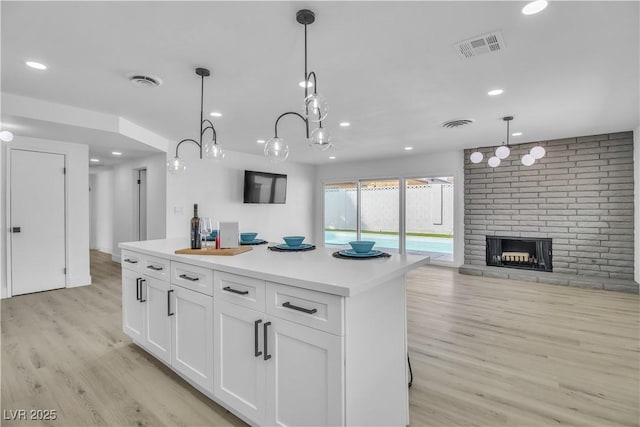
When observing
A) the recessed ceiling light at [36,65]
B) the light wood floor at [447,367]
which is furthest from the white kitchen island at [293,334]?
the recessed ceiling light at [36,65]

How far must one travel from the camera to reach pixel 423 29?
202 cm

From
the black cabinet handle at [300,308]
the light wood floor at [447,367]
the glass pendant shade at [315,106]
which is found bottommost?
the light wood floor at [447,367]

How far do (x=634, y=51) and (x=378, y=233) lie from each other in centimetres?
567

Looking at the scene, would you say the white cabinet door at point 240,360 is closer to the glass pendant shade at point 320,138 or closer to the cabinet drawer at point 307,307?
the cabinet drawer at point 307,307

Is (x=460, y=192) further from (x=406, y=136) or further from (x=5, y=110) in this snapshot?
(x=5, y=110)

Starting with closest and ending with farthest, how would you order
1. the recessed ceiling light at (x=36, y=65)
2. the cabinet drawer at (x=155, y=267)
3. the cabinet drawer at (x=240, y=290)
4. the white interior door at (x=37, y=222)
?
the cabinet drawer at (x=240, y=290), the cabinet drawer at (x=155, y=267), the recessed ceiling light at (x=36, y=65), the white interior door at (x=37, y=222)

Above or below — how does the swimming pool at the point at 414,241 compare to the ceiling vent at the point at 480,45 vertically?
below

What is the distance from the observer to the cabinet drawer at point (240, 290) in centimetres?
158

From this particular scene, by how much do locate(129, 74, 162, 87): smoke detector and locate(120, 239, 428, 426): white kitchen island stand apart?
1.62 meters

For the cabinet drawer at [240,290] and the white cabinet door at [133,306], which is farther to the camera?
the white cabinet door at [133,306]

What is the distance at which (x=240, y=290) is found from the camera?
167cm

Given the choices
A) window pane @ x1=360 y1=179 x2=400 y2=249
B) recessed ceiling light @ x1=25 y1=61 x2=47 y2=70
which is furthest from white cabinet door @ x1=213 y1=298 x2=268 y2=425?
window pane @ x1=360 y1=179 x2=400 y2=249

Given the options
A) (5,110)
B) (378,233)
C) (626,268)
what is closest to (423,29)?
(5,110)

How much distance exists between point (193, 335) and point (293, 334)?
0.91m
